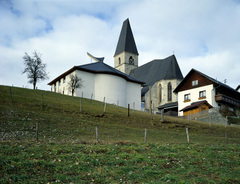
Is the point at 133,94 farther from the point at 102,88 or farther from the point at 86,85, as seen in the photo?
the point at 86,85

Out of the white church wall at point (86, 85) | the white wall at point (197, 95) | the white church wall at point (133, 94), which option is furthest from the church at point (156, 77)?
the white church wall at point (86, 85)

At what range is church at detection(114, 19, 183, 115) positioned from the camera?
6812 cm

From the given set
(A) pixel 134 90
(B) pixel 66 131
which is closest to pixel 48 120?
(B) pixel 66 131

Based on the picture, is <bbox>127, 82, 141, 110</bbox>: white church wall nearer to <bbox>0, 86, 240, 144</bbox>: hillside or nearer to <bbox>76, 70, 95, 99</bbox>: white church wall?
<bbox>76, 70, 95, 99</bbox>: white church wall

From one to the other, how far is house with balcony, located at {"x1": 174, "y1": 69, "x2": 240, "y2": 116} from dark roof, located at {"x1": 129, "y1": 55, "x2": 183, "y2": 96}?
44.7 feet

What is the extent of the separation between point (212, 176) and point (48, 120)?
662 inches

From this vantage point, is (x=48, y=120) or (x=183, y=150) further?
(x=48, y=120)

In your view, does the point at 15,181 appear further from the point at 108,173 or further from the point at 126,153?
the point at 126,153

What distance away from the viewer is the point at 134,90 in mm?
59469

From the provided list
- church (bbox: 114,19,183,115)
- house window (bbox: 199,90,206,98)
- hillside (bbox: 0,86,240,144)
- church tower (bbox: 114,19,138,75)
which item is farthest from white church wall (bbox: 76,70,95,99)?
church tower (bbox: 114,19,138,75)

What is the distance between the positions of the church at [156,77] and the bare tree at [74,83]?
16185 mm

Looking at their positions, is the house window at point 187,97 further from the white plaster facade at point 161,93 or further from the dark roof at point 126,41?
the dark roof at point 126,41

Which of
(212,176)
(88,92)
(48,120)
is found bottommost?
(212,176)

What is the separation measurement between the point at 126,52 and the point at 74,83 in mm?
44531
